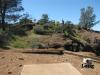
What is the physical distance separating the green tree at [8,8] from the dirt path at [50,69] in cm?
1855

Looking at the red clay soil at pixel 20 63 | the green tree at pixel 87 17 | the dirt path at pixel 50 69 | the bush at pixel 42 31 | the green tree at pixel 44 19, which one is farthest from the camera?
the green tree at pixel 87 17

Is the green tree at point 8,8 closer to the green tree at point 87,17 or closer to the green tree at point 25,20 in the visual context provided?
the green tree at point 25,20

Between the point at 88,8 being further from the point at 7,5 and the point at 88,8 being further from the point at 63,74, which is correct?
the point at 63,74

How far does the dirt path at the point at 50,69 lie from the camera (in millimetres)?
14734

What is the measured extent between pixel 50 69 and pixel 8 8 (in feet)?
68.2

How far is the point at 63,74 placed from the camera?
14445mm

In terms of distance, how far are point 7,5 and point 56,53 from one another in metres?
14.2

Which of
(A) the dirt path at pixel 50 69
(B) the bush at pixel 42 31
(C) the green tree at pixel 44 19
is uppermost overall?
(C) the green tree at pixel 44 19

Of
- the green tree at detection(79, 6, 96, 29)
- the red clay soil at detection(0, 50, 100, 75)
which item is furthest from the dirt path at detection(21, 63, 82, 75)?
the green tree at detection(79, 6, 96, 29)

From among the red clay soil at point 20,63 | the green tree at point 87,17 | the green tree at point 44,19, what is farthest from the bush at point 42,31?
the green tree at point 87,17

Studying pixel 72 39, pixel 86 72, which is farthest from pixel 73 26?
pixel 86 72

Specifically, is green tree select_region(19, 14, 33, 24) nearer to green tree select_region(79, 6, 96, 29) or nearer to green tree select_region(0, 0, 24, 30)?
green tree select_region(0, 0, 24, 30)

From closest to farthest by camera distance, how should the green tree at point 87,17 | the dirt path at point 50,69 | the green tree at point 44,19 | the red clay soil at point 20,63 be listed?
1. the dirt path at point 50,69
2. the red clay soil at point 20,63
3. the green tree at point 44,19
4. the green tree at point 87,17

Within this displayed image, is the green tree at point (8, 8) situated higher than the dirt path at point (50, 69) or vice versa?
the green tree at point (8, 8)
